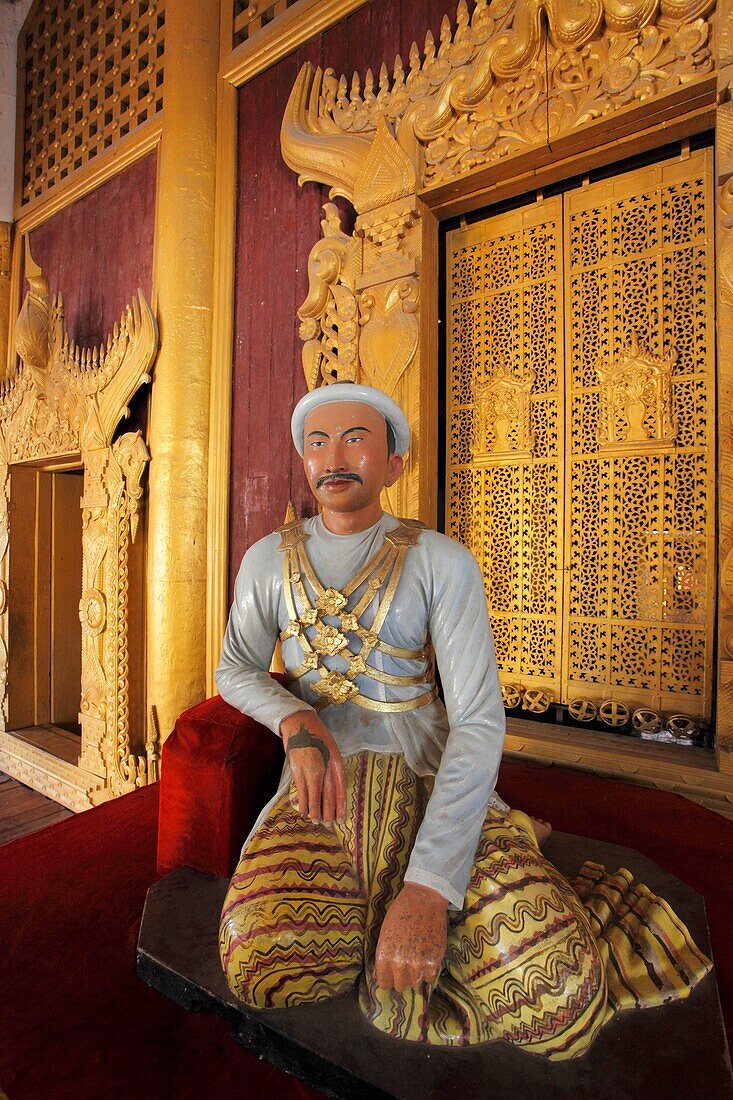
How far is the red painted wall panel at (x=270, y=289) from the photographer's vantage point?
3332mm

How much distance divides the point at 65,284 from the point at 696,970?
585 centimetres

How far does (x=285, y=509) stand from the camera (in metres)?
3.41

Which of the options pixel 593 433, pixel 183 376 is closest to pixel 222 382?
pixel 183 376

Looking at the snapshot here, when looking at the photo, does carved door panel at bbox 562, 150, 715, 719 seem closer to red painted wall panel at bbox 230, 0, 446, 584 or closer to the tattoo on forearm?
red painted wall panel at bbox 230, 0, 446, 584

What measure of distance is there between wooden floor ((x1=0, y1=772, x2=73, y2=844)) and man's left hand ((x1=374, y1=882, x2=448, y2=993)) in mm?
3573

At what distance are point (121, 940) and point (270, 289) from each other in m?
3.27

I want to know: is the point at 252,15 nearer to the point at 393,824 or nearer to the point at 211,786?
the point at 211,786

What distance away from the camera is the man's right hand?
49.0 inches

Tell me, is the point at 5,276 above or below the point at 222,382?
above

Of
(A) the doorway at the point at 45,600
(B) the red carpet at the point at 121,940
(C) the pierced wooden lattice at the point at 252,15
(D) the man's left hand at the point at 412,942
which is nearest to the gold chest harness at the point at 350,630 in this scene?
(D) the man's left hand at the point at 412,942

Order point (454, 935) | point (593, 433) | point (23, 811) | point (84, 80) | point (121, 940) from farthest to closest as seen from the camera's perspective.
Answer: point (84, 80) → point (23, 811) → point (593, 433) → point (121, 940) → point (454, 935)

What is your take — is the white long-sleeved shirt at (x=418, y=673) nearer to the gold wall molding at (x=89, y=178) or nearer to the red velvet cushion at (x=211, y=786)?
the red velvet cushion at (x=211, y=786)

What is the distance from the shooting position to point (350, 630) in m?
1.45

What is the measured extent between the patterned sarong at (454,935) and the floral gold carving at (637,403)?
1.83 meters
